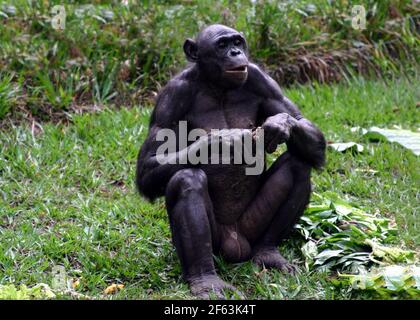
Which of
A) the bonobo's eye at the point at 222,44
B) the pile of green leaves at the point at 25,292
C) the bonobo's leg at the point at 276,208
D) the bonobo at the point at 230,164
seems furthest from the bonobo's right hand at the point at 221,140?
the pile of green leaves at the point at 25,292

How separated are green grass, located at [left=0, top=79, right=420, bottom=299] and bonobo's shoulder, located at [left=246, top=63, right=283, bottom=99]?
3.15ft

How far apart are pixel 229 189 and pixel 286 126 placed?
585mm

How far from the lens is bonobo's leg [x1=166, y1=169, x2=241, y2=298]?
478cm

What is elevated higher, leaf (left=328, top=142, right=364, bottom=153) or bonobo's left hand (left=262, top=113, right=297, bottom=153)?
bonobo's left hand (left=262, top=113, right=297, bottom=153)

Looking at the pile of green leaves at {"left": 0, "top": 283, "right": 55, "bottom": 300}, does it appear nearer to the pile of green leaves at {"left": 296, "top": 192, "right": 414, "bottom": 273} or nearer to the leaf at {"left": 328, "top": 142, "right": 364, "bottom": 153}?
the pile of green leaves at {"left": 296, "top": 192, "right": 414, "bottom": 273}

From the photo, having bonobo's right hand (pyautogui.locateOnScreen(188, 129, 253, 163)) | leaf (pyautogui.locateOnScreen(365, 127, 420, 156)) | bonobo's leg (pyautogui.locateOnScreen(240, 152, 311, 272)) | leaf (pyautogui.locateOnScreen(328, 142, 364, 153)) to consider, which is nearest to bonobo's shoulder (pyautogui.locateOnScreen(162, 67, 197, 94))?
bonobo's right hand (pyautogui.locateOnScreen(188, 129, 253, 163))

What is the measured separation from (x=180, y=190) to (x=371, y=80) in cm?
427

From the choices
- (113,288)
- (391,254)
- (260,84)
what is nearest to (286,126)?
(260,84)

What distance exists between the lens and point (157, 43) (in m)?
8.19

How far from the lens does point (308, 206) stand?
5.69 metres

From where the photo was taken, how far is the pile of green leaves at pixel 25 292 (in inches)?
178

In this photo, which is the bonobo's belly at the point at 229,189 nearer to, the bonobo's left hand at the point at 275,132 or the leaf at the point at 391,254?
the bonobo's left hand at the point at 275,132

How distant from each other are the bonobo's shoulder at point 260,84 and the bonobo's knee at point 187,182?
0.70m

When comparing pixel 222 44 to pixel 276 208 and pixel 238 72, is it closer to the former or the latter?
pixel 238 72
